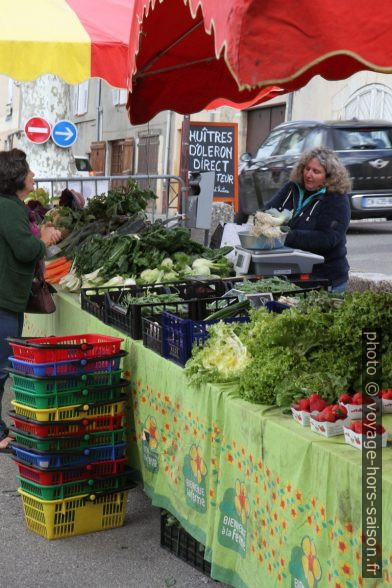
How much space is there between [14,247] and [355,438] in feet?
10.4

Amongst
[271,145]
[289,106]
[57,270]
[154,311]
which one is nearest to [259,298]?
[154,311]

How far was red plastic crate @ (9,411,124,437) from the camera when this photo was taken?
15.0 feet

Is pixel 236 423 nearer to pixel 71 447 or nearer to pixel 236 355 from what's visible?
pixel 236 355

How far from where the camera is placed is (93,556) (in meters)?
4.51

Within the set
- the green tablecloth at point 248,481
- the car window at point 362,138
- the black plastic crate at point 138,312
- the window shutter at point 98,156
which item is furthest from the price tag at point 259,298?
the window shutter at point 98,156

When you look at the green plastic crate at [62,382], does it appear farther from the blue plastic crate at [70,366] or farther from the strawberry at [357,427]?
the strawberry at [357,427]

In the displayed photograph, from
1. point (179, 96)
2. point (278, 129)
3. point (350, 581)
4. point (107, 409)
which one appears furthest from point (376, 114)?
point (350, 581)

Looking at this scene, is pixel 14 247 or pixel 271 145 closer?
pixel 14 247

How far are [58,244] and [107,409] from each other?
3422 millimetres

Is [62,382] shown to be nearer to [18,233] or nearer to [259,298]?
[259,298]

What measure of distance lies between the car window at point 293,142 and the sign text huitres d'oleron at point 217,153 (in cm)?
289

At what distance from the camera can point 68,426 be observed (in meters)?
4.63

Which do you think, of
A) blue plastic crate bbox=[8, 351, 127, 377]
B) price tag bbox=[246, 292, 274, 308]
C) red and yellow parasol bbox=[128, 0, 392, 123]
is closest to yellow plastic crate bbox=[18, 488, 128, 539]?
blue plastic crate bbox=[8, 351, 127, 377]

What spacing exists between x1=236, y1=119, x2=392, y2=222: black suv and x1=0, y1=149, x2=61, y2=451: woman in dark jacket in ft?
31.1
